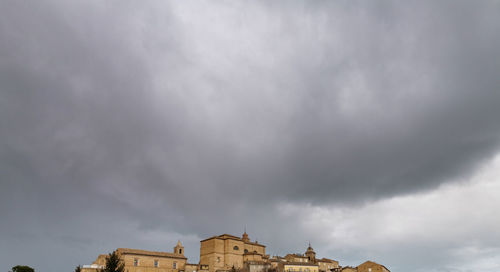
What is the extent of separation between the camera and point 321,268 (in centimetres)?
11331

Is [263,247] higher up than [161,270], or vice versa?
[263,247]

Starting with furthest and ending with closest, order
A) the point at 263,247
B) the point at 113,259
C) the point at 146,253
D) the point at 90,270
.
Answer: the point at 263,247 < the point at 146,253 < the point at 90,270 < the point at 113,259

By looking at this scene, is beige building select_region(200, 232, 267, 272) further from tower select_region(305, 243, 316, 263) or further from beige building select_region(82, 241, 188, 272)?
tower select_region(305, 243, 316, 263)

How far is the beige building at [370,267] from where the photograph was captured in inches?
4323

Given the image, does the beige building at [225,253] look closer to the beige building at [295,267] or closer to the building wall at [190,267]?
the building wall at [190,267]

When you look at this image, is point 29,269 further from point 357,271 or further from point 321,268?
point 357,271

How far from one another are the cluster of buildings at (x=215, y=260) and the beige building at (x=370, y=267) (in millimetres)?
878

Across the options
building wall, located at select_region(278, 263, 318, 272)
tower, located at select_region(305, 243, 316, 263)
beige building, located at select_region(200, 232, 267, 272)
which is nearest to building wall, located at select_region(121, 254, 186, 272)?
beige building, located at select_region(200, 232, 267, 272)

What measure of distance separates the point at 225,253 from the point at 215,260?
3471mm

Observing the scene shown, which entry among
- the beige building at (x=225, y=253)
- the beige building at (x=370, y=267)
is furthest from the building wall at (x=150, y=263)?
the beige building at (x=370, y=267)

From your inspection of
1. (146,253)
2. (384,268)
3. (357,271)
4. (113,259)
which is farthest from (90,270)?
(384,268)

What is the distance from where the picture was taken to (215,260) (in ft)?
309

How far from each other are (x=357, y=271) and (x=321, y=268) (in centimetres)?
1088

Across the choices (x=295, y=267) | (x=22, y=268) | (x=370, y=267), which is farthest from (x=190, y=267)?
(x=370, y=267)
